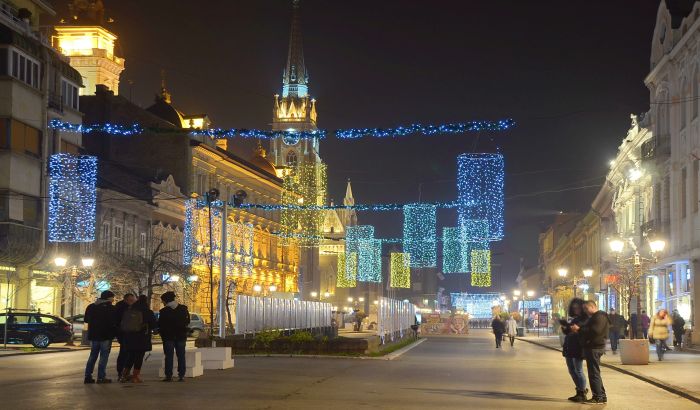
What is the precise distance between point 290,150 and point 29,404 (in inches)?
5488

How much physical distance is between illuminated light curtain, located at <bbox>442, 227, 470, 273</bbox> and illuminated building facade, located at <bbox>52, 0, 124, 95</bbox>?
37.6m

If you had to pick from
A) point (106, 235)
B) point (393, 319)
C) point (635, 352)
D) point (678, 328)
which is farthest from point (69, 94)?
point (635, 352)

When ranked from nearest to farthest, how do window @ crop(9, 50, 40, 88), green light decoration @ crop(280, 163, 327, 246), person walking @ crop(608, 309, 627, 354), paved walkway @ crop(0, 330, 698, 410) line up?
paved walkway @ crop(0, 330, 698, 410)
person walking @ crop(608, 309, 627, 354)
window @ crop(9, 50, 40, 88)
green light decoration @ crop(280, 163, 327, 246)

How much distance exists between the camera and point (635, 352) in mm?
31156

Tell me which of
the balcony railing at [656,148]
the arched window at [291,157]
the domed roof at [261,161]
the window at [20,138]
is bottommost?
the balcony railing at [656,148]

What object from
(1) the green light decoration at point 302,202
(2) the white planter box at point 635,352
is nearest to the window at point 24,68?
(2) the white planter box at point 635,352

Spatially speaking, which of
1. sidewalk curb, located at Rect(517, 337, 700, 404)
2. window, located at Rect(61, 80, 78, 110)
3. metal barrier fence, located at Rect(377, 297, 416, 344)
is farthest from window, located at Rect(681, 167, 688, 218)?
window, located at Rect(61, 80, 78, 110)

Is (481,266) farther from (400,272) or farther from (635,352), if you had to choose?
(635,352)

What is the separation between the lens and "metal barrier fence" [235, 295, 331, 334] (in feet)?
125

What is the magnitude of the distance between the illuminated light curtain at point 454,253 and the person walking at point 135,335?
42827 mm

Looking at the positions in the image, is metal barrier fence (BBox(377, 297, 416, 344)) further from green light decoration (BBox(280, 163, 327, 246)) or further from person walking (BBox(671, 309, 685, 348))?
green light decoration (BBox(280, 163, 327, 246))

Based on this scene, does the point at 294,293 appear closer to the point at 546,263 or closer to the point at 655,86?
the point at 546,263

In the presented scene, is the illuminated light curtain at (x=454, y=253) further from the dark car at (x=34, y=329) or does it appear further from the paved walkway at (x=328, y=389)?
the paved walkway at (x=328, y=389)

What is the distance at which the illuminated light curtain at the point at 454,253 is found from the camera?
64.8 meters
